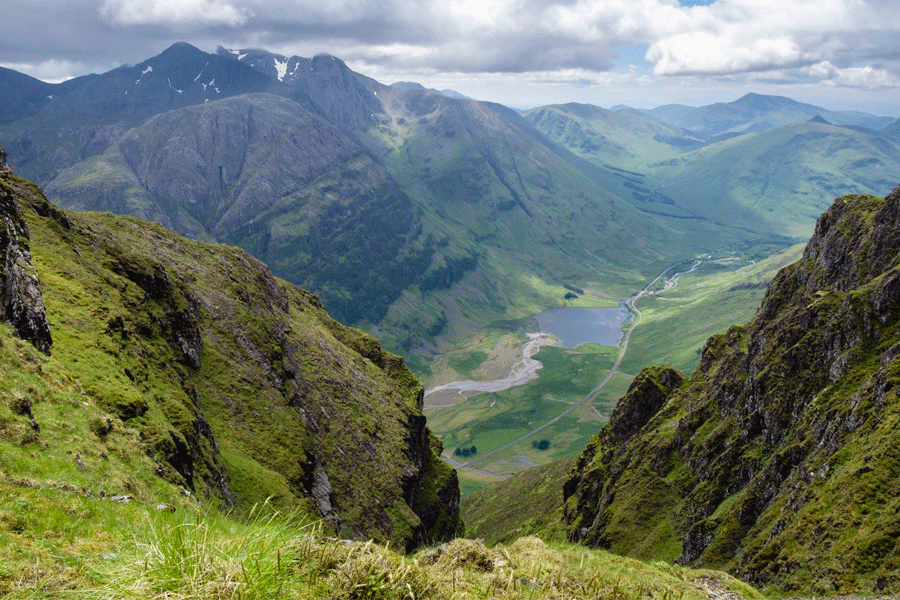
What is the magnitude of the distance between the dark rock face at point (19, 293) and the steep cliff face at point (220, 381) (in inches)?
19.0

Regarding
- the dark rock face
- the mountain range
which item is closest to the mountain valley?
the dark rock face

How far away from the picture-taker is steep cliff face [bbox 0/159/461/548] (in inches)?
1592

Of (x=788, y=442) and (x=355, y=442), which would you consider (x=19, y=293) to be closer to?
(x=355, y=442)

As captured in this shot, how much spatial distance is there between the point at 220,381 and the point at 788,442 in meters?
88.0

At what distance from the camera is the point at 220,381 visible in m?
79.2

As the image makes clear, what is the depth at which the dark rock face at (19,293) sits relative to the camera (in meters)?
29.0

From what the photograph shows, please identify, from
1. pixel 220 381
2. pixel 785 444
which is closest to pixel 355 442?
pixel 220 381

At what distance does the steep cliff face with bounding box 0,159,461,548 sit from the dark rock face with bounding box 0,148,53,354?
484mm

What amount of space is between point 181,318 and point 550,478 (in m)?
157

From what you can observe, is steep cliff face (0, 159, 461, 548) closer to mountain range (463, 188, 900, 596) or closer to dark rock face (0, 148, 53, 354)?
dark rock face (0, 148, 53, 354)

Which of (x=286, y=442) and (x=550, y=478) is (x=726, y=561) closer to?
(x=286, y=442)

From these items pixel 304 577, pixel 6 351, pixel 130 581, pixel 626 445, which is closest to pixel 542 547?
pixel 304 577

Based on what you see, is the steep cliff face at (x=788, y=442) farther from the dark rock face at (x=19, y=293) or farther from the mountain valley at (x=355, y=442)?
the dark rock face at (x=19, y=293)

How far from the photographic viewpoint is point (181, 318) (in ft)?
247
